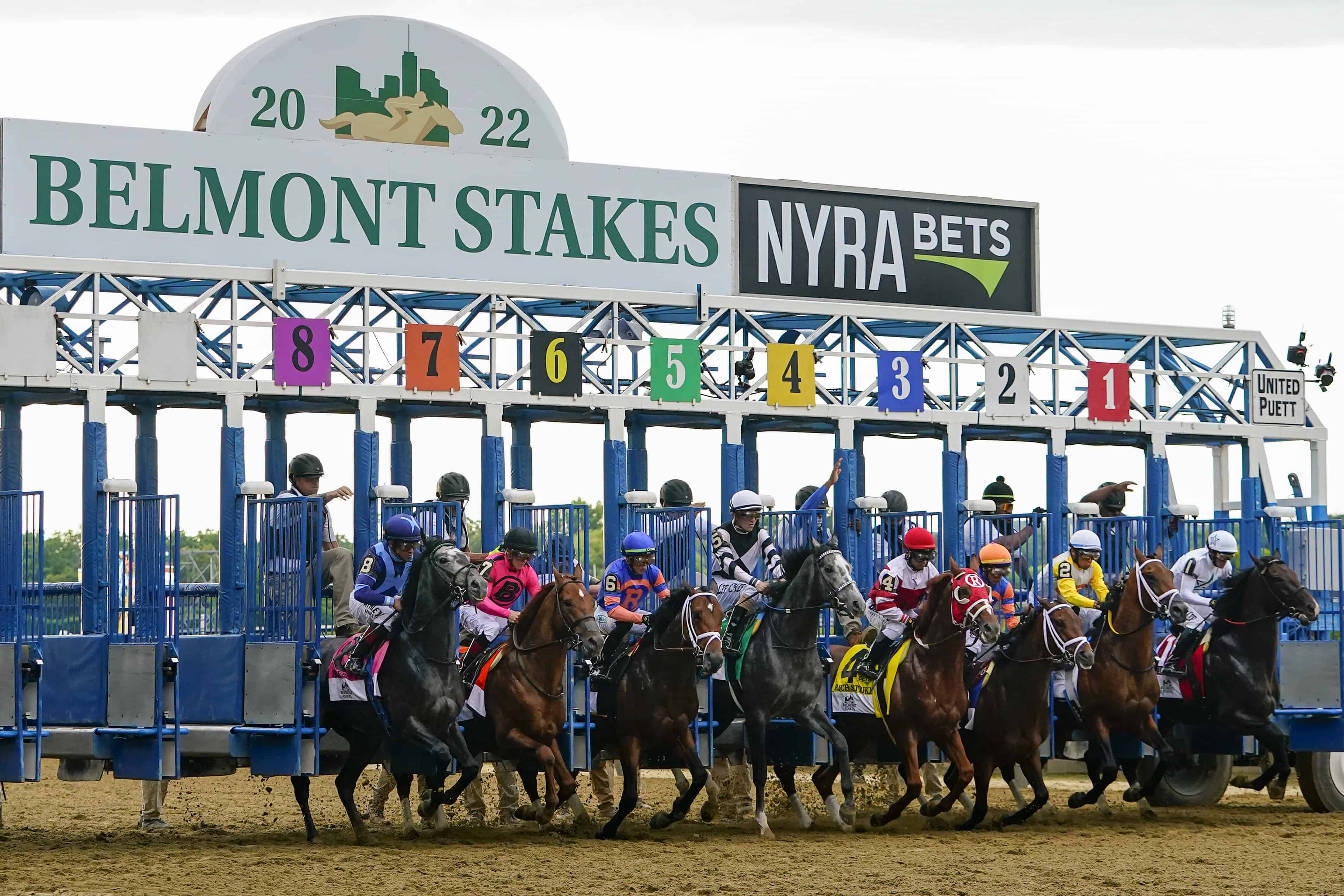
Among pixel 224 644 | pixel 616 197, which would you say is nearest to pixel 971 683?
pixel 224 644

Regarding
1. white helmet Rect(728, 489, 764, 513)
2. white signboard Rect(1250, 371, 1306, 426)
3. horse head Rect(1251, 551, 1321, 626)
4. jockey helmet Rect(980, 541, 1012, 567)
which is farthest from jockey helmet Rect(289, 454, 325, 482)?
white signboard Rect(1250, 371, 1306, 426)

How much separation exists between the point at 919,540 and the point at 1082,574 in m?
1.72

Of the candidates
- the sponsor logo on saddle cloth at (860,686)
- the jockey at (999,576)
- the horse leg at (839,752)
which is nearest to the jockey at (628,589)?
the horse leg at (839,752)

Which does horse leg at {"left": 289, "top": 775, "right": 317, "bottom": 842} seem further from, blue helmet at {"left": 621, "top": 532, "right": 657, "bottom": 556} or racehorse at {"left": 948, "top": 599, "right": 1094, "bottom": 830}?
racehorse at {"left": 948, "top": 599, "right": 1094, "bottom": 830}

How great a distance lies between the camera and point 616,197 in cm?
1753

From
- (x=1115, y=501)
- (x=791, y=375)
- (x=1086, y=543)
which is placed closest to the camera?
(x=1086, y=543)

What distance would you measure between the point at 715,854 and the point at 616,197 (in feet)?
23.8

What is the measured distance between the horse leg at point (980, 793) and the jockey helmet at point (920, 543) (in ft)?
4.41

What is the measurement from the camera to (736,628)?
13.4 meters

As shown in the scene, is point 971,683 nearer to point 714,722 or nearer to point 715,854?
point 714,722

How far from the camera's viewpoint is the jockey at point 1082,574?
47.0 ft

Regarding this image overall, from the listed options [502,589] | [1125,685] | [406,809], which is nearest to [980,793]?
[1125,685]

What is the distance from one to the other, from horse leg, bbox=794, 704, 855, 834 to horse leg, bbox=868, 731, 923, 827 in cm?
21

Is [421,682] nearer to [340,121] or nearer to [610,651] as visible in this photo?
[610,651]
